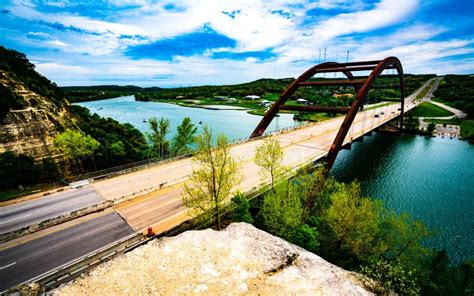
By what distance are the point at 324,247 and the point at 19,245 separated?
76.1ft

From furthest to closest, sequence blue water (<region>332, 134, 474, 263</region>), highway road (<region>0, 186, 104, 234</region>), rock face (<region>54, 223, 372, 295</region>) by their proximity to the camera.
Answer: blue water (<region>332, 134, 474, 263</region>)
highway road (<region>0, 186, 104, 234</region>)
rock face (<region>54, 223, 372, 295</region>)

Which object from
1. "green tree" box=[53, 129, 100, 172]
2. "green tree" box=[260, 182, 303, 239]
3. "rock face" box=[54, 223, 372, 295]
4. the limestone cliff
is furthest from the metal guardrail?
the limestone cliff

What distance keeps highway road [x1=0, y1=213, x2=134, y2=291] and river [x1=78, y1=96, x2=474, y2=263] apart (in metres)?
30.0

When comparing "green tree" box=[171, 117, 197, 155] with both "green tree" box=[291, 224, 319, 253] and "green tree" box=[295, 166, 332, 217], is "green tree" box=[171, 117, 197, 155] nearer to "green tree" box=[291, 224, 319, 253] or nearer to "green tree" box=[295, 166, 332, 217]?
"green tree" box=[295, 166, 332, 217]

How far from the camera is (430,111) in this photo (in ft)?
322

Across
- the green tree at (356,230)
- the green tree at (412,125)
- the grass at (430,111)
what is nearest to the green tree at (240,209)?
the green tree at (356,230)

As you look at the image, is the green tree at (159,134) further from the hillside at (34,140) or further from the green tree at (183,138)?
the hillside at (34,140)

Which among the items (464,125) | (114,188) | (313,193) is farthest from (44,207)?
(464,125)

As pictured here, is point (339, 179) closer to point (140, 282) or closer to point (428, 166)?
point (428, 166)

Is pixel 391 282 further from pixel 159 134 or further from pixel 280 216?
pixel 159 134

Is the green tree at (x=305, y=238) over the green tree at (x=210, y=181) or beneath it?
beneath

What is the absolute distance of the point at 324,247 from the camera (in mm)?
21375

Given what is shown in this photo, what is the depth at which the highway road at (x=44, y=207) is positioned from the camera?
1916 cm

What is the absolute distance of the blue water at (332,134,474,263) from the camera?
1059 inches
